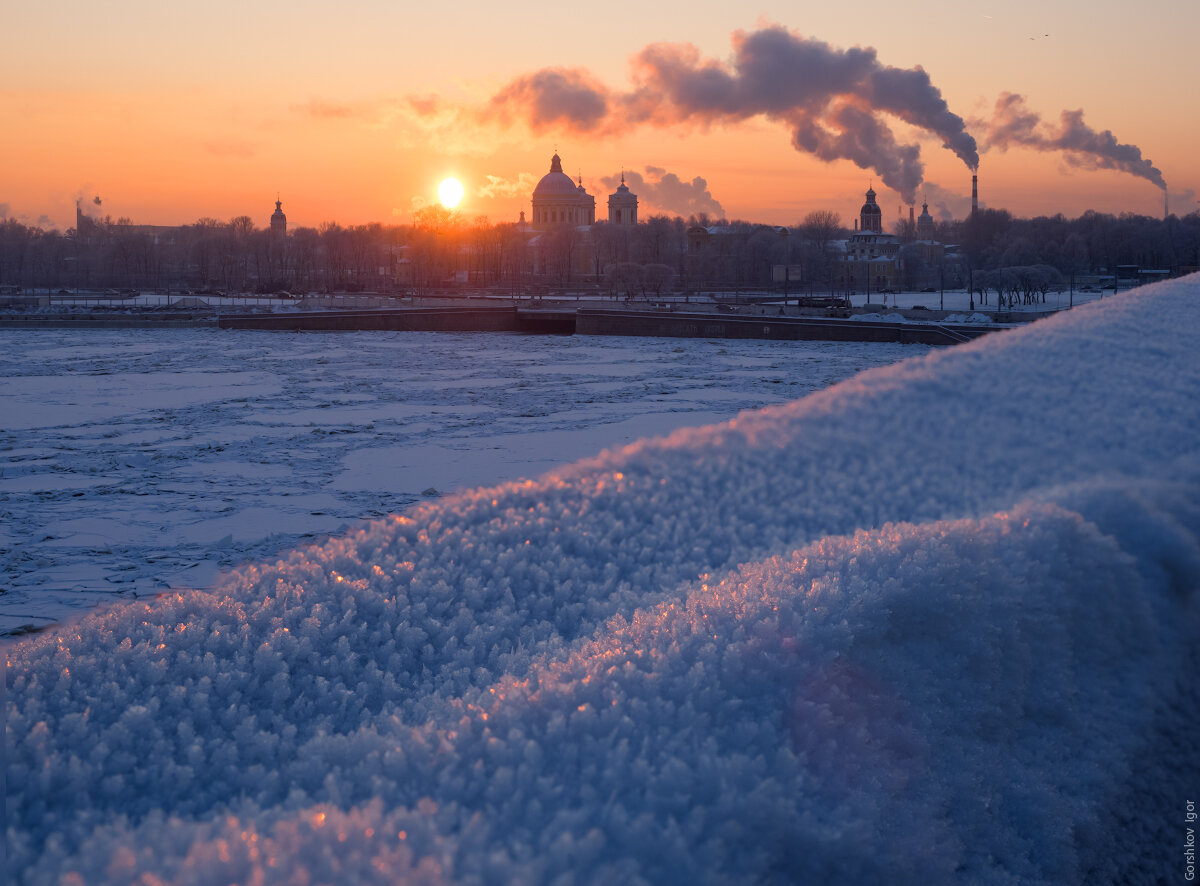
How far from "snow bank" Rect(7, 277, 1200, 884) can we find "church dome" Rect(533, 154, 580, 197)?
101 m

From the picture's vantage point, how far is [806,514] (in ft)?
5.36

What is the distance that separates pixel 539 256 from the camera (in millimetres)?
Answer: 84375

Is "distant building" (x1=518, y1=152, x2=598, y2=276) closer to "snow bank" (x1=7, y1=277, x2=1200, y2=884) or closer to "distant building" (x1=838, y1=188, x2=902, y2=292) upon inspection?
"distant building" (x1=838, y1=188, x2=902, y2=292)

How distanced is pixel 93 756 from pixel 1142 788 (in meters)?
1.44

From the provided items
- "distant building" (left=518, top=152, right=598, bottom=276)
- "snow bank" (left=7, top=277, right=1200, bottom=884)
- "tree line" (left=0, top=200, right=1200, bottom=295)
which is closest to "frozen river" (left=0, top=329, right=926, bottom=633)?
"snow bank" (left=7, top=277, right=1200, bottom=884)

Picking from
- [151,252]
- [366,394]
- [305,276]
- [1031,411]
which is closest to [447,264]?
[305,276]

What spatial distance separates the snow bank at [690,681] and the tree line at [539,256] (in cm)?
5766

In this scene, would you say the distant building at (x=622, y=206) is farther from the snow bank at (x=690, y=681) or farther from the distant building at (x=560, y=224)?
the snow bank at (x=690, y=681)

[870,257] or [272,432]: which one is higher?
[870,257]

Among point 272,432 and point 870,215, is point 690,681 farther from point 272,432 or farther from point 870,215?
point 870,215

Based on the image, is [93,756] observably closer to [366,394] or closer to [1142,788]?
[1142,788]

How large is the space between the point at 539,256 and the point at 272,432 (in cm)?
7582

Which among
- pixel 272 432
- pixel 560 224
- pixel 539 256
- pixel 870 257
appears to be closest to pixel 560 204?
pixel 560 224

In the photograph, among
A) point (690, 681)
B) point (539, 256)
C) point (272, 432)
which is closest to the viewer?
point (690, 681)
